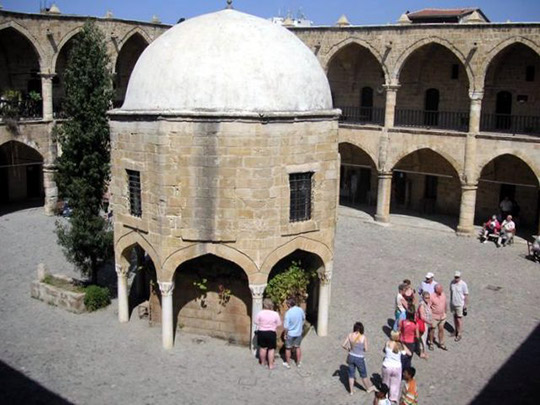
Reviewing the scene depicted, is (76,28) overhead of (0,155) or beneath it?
overhead

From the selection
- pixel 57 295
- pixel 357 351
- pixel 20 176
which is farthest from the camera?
pixel 20 176

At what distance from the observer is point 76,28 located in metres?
23.2

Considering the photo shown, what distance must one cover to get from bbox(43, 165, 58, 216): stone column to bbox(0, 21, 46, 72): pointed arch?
3.72 metres

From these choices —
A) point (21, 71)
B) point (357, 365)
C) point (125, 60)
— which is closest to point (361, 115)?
point (125, 60)

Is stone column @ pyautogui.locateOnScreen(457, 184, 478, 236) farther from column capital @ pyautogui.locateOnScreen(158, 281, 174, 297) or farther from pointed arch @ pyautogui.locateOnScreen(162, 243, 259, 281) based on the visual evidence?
column capital @ pyautogui.locateOnScreen(158, 281, 174, 297)

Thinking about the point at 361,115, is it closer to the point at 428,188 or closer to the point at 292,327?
the point at 428,188

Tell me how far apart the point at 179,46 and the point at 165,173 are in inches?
95.3

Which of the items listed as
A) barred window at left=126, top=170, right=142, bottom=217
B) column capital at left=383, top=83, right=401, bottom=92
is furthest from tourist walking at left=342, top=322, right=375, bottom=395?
column capital at left=383, top=83, right=401, bottom=92

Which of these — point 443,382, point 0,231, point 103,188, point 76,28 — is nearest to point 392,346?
point 443,382

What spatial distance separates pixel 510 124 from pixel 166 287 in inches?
678

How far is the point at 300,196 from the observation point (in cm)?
1155

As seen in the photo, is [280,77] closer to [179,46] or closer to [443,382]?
[179,46]

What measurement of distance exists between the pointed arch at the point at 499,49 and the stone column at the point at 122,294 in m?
14.3

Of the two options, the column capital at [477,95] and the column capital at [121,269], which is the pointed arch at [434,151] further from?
the column capital at [121,269]
